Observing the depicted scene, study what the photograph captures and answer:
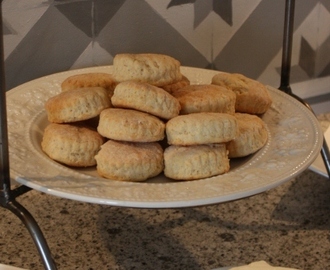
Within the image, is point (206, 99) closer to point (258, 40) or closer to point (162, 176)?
point (162, 176)

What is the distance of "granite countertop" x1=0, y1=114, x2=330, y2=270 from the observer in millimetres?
718

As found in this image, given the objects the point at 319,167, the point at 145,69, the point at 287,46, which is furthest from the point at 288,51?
the point at 145,69

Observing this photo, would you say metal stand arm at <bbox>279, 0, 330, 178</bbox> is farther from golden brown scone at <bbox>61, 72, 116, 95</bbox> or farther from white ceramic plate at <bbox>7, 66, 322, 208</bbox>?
golden brown scone at <bbox>61, 72, 116, 95</bbox>

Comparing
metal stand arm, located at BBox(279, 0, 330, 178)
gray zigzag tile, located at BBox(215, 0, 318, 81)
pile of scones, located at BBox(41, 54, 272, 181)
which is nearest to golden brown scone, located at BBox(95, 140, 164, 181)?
pile of scones, located at BBox(41, 54, 272, 181)

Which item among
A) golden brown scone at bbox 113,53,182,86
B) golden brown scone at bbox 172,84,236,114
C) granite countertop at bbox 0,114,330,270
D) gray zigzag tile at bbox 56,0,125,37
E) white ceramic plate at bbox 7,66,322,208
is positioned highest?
gray zigzag tile at bbox 56,0,125,37

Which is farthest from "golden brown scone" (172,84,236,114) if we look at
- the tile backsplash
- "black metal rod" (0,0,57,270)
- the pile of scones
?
the tile backsplash

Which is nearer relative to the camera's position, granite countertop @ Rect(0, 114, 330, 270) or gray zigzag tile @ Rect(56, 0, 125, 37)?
granite countertop @ Rect(0, 114, 330, 270)

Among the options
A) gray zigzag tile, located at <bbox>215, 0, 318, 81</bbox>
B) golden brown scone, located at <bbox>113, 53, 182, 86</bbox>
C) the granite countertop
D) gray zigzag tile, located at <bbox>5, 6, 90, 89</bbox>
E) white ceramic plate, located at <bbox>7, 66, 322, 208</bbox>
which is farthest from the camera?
gray zigzag tile, located at <bbox>215, 0, 318, 81</bbox>

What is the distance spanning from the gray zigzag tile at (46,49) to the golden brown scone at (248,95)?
261 mm

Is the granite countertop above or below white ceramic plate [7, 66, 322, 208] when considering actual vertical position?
below

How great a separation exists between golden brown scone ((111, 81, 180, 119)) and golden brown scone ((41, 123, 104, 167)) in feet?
0.15

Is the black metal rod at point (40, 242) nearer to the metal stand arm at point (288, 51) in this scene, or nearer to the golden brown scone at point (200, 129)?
the golden brown scone at point (200, 129)

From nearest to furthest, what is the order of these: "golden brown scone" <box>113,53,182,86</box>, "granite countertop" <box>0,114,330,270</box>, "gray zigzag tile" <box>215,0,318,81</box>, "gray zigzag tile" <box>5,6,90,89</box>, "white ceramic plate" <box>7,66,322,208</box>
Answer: "white ceramic plate" <box>7,66,322,208</box> < "golden brown scone" <box>113,53,182,86</box> < "granite countertop" <box>0,114,330,270</box> < "gray zigzag tile" <box>5,6,90,89</box> < "gray zigzag tile" <box>215,0,318,81</box>

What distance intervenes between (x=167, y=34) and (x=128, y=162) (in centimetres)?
41
